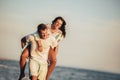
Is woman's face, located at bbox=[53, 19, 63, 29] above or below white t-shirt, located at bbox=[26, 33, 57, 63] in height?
above

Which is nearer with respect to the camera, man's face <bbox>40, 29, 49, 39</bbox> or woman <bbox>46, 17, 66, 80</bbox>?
man's face <bbox>40, 29, 49, 39</bbox>

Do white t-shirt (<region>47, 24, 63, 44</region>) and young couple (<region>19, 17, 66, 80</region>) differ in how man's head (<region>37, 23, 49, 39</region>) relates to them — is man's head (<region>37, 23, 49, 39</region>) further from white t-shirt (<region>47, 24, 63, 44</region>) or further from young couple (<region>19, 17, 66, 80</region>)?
white t-shirt (<region>47, 24, 63, 44</region>)

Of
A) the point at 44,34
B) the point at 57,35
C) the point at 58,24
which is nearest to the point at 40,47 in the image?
the point at 44,34

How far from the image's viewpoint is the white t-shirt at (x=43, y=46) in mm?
3848

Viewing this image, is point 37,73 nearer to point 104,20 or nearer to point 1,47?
point 1,47

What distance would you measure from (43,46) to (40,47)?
1.8 inches

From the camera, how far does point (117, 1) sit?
472cm

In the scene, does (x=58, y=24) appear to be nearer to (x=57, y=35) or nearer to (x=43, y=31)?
(x=57, y=35)

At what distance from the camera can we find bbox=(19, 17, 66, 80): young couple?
3830 millimetres

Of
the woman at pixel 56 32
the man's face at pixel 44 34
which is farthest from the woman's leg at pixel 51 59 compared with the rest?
the man's face at pixel 44 34

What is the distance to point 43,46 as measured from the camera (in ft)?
12.7

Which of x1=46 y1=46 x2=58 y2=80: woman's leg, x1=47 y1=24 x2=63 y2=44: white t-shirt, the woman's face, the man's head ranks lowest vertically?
x1=46 y1=46 x2=58 y2=80: woman's leg

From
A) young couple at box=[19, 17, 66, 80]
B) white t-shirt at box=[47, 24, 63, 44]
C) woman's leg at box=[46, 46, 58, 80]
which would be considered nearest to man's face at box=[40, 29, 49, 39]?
young couple at box=[19, 17, 66, 80]

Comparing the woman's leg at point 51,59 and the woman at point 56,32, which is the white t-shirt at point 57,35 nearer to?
the woman at point 56,32
